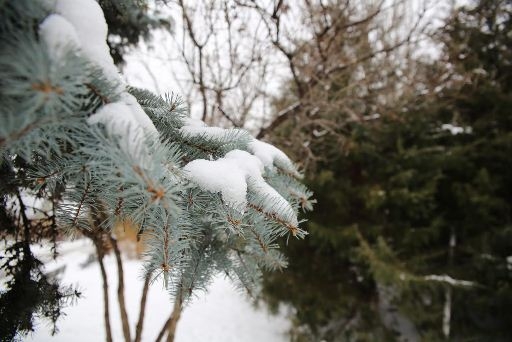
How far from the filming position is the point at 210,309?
618 cm

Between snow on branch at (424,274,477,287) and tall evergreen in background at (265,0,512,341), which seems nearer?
snow on branch at (424,274,477,287)

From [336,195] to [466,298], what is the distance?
252cm

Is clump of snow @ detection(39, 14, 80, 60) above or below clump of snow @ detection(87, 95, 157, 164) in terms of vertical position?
above

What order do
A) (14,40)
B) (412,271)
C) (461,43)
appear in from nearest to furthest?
1. (14,40)
2. (412,271)
3. (461,43)

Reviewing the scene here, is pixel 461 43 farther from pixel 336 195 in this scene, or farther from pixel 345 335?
pixel 345 335

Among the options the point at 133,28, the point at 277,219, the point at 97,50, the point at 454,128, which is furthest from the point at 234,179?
the point at 454,128

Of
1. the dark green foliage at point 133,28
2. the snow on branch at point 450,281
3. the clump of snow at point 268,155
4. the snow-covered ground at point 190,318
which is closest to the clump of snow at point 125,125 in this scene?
the clump of snow at point 268,155

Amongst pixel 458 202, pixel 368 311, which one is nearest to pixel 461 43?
pixel 458 202

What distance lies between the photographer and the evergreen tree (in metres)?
0.56

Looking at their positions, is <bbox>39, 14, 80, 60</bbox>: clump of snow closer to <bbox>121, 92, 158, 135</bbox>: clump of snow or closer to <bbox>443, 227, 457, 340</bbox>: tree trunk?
<bbox>121, 92, 158, 135</bbox>: clump of snow

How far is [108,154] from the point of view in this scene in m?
0.60

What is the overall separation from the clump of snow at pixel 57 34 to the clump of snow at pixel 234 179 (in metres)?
0.39

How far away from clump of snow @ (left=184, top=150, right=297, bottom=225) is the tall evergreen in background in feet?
11.5

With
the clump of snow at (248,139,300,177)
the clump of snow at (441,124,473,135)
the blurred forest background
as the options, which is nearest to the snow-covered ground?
the blurred forest background
